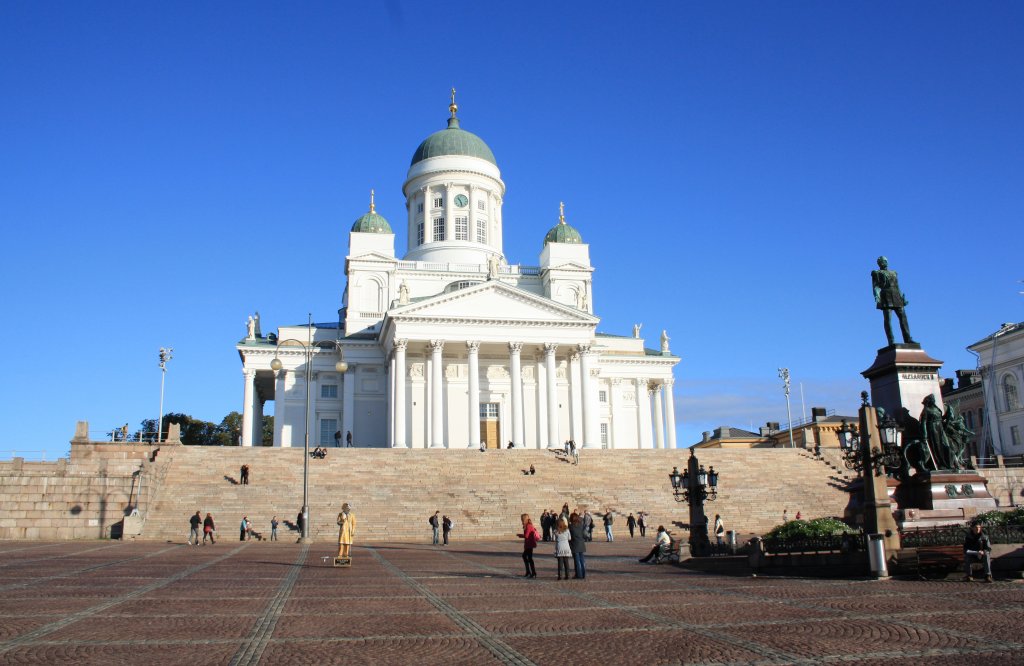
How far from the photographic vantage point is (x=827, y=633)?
1024 cm

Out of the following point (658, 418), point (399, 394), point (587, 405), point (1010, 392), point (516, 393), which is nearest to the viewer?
point (516, 393)

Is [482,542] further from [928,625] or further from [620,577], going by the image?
[928,625]

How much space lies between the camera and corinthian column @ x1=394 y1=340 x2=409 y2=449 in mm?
55562

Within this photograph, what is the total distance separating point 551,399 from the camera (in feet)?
184

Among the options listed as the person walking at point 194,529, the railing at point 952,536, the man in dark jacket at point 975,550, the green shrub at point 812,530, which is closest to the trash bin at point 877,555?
the railing at point 952,536

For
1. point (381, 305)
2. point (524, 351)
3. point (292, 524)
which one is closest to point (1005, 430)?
point (524, 351)

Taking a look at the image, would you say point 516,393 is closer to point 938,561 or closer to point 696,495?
point 696,495

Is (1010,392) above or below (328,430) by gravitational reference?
above

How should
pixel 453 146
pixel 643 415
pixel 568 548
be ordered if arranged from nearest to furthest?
pixel 568 548
pixel 643 415
pixel 453 146

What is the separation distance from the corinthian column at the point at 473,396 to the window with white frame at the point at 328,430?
1119 cm

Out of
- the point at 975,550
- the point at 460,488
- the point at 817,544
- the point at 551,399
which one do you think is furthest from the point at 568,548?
the point at 551,399

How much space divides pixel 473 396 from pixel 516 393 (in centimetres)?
273

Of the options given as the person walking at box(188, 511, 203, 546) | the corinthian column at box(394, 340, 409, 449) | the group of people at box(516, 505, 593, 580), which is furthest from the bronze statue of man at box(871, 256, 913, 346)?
the corinthian column at box(394, 340, 409, 449)

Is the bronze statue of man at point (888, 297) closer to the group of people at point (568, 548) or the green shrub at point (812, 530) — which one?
the green shrub at point (812, 530)
